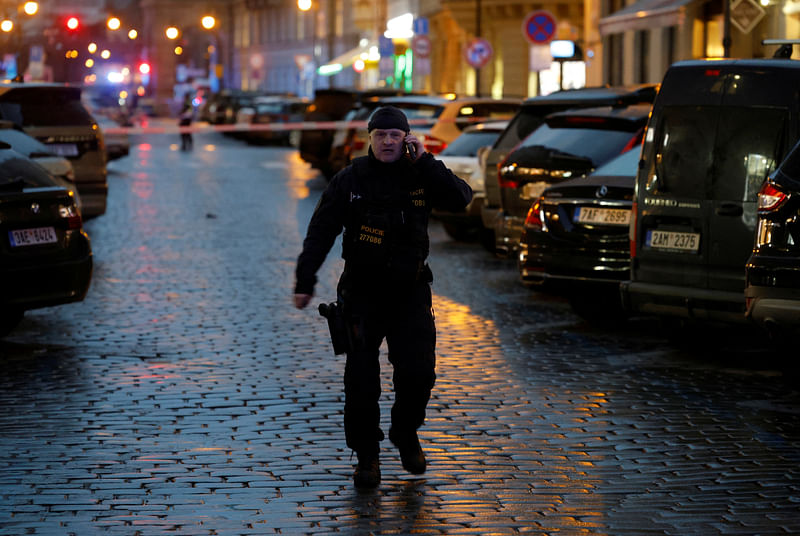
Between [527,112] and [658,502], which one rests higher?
[527,112]

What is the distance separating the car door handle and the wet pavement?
95 cm

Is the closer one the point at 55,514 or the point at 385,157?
the point at 55,514

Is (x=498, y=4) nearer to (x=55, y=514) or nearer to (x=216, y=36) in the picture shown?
(x=55, y=514)

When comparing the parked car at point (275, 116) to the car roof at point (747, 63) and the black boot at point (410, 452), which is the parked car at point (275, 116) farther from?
the black boot at point (410, 452)

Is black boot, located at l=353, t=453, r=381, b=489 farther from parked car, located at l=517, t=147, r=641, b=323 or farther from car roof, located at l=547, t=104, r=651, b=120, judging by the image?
car roof, located at l=547, t=104, r=651, b=120

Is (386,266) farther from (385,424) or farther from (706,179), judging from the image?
(706,179)

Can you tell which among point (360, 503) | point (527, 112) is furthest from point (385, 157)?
point (527, 112)

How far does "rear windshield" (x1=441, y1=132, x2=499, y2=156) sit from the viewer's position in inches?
756

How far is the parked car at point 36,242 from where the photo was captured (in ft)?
36.1

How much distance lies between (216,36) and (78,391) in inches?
5012

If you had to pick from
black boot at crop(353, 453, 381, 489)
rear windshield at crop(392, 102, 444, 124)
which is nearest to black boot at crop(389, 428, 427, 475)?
black boot at crop(353, 453, 381, 489)

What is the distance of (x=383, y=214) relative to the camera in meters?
7.32

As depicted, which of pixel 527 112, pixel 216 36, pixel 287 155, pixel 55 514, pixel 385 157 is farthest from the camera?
pixel 216 36

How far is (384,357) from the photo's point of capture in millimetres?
11047
